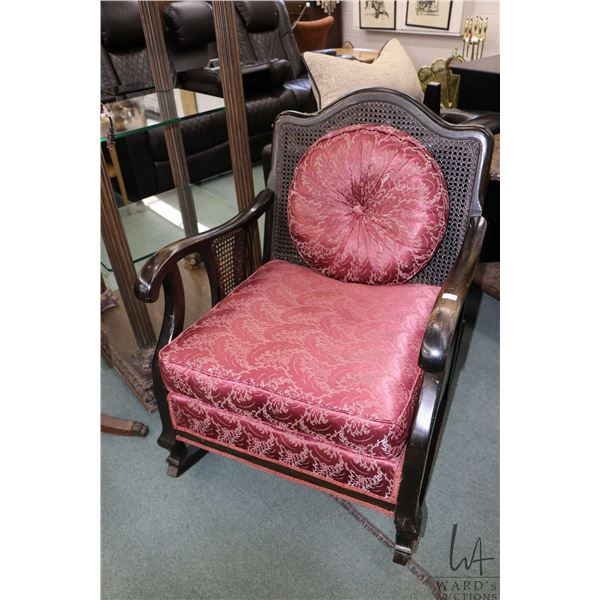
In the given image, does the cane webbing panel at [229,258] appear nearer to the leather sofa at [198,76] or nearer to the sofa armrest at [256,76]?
the leather sofa at [198,76]

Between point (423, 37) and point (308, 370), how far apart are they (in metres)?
4.07

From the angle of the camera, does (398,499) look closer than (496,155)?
Yes

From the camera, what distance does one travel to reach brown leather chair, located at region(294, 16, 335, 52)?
4.29 m

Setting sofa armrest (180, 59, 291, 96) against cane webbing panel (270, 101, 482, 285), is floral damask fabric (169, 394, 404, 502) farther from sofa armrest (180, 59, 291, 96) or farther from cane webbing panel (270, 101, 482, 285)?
sofa armrest (180, 59, 291, 96)

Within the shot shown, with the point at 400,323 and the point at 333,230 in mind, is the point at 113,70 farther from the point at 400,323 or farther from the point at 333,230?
the point at 400,323

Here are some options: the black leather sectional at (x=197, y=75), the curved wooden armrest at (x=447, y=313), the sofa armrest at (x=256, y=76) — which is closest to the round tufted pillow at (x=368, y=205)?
the curved wooden armrest at (x=447, y=313)

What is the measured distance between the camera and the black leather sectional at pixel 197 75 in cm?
264

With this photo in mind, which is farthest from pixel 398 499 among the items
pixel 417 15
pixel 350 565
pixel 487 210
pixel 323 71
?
pixel 417 15

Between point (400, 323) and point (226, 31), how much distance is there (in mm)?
986

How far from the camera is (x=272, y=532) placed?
4.16 feet

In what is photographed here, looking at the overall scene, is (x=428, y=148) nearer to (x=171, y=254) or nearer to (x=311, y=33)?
(x=171, y=254)

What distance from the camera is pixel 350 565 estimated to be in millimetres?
1184

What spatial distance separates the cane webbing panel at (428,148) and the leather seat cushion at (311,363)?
0.13 meters

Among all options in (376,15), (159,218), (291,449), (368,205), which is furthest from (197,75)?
(376,15)
